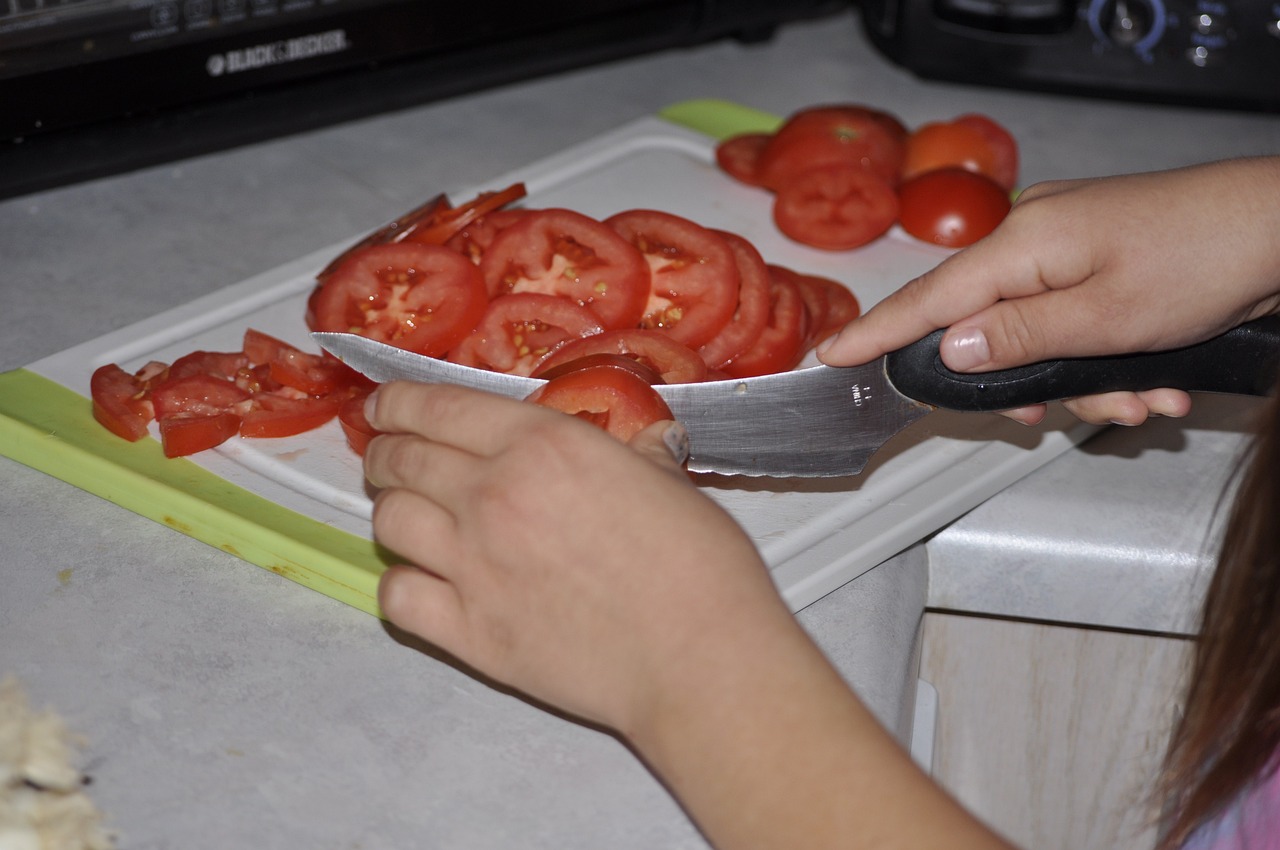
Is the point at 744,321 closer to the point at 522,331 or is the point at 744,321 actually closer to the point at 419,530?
the point at 522,331

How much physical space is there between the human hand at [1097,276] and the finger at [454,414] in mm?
255

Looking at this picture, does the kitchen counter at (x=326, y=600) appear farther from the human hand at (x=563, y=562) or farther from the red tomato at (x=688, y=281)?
the red tomato at (x=688, y=281)

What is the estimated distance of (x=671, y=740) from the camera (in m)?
0.63

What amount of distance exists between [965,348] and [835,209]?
0.39 metres

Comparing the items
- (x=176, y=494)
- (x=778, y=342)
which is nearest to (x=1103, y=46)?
(x=778, y=342)

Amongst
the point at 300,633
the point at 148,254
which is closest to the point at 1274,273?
the point at 300,633

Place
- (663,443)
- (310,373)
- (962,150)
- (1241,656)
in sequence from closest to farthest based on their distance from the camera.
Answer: (1241,656) < (663,443) < (310,373) < (962,150)

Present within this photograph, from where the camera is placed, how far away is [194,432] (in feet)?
2.99

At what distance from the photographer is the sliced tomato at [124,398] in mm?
927

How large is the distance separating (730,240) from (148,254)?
557 mm

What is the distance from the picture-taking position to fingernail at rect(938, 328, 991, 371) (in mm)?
832

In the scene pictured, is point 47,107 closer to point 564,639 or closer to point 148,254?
point 148,254

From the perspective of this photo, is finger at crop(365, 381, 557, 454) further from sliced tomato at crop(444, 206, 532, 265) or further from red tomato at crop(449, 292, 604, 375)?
sliced tomato at crop(444, 206, 532, 265)

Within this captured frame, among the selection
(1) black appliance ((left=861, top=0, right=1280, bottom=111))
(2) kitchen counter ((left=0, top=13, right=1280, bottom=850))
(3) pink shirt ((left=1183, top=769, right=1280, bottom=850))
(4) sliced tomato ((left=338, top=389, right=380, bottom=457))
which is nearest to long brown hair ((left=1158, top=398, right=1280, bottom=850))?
(3) pink shirt ((left=1183, top=769, right=1280, bottom=850))
